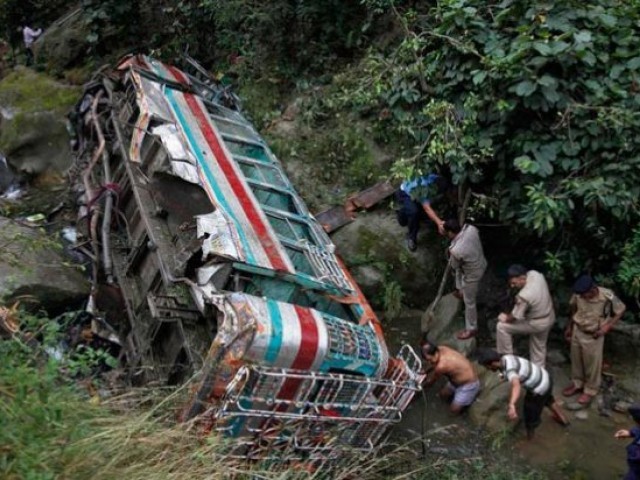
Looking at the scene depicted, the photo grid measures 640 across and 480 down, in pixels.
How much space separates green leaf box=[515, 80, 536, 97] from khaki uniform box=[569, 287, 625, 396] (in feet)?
6.14

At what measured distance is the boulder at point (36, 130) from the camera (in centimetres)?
991

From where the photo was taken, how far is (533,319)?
6180 millimetres

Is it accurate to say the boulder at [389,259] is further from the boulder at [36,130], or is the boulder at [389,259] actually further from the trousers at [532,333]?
the boulder at [36,130]

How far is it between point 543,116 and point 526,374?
7.95ft

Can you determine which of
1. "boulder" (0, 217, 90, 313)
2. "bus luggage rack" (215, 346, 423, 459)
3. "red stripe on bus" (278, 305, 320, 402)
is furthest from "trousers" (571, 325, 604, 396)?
"boulder" (0, 217, 90, 313)

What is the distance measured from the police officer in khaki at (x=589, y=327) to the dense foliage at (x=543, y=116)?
0.45 m

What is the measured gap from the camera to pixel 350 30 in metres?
9.31

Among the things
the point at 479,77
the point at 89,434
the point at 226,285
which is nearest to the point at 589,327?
the point at 479,77

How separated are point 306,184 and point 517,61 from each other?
10.3 feet

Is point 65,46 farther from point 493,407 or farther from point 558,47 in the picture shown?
point 493,407

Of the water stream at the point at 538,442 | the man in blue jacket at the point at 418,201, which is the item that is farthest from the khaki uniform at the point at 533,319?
the man in blue jacket at the point at 418,201

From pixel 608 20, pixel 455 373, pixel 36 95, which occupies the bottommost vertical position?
pixel 455 373

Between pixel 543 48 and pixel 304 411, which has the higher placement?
pixel 543 48

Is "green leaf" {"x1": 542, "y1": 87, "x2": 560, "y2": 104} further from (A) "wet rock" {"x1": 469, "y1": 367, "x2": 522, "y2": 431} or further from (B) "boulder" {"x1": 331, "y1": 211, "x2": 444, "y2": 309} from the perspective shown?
(A) "wet rock" {"x1": 469, "y1": 367, "x2": 522, "y2": 431}
